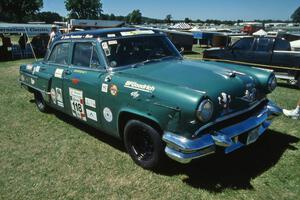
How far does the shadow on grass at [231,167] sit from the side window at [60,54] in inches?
104

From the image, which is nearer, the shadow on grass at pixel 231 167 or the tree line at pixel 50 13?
the shadow on grass at pixel 231 167

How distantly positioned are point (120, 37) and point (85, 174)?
205cm

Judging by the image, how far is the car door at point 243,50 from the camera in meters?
10.2

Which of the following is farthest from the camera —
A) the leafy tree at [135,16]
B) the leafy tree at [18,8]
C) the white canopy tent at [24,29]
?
the leafy tree at [135,16]

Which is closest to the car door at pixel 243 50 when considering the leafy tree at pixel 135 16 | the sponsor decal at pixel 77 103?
the sponsor decal at pixel 77 103

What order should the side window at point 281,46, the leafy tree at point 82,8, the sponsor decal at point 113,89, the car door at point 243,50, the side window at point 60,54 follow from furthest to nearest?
1. the leafy tree at point 82,8
2. the car door at point 243,50
3. the side window at point 281,46
4. the side window at point 60,54
5. the sponsor decal at point 113,89

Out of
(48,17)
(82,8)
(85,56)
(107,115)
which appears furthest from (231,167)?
(48,17)

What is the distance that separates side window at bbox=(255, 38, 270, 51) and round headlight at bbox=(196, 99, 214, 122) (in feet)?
24.5

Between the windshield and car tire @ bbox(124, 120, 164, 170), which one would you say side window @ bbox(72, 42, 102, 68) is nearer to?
the windshield

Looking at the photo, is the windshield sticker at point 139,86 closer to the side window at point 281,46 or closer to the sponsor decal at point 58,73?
the sponsor decal at point 58,73

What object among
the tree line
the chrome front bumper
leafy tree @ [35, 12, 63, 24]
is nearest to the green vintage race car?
the chrome front bumper

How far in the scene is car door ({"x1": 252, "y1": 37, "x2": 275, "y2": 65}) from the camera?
31.7ft

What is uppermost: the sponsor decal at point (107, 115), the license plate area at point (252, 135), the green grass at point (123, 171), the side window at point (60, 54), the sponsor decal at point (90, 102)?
the side window at point (60, 54)

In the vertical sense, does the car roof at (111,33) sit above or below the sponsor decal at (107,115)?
above
